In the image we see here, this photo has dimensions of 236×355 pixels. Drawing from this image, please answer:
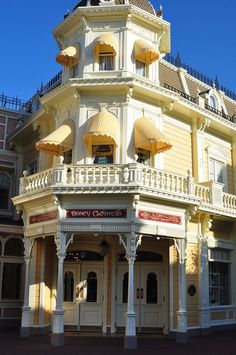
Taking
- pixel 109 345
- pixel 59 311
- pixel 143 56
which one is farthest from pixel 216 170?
pixel 59 311

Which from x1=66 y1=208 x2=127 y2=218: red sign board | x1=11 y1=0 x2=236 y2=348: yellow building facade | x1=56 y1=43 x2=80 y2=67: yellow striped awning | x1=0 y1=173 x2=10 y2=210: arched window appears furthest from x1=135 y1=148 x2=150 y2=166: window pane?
x1=0 y1=173 x2=10 y2=210: arched window

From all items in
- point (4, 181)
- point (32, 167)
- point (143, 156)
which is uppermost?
point (32, 167)

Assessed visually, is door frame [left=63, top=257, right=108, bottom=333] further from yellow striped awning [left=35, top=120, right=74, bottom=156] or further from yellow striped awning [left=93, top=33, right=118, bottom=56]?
yellow striped awning [left=93, top=33, right=118, bottom=56]

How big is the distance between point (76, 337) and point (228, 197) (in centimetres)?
869

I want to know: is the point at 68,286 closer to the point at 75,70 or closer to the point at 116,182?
the point at 116,182

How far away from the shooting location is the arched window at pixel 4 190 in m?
24.5

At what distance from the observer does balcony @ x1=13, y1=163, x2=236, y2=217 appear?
1531 cm

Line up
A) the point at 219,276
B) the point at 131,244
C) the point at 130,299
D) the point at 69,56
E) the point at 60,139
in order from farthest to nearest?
the point at 219,276
the point at 69,56
the point at 60,139
the point at 131,244
the point at 130,299

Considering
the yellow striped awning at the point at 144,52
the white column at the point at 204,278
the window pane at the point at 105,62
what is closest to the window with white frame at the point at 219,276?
the white column at the point at 204,278

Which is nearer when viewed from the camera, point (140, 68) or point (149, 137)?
point (149, 137)

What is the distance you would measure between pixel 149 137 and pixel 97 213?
3532 millimetres

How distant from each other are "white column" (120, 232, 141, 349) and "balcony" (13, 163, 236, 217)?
1.57m

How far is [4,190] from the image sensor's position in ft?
80.7

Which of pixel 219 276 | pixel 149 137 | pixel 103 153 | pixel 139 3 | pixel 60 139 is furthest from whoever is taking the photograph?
pixel 219 276
